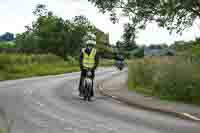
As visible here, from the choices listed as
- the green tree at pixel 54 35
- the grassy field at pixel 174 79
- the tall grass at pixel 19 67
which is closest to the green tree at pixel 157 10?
the grassy field at pixel 174 79

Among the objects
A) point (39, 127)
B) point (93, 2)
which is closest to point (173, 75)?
point (93, 2)

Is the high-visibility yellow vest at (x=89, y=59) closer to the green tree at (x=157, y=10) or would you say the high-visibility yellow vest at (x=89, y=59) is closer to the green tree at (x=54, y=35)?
the green tree at (x=157, y=10)

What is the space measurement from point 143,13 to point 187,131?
1289cm

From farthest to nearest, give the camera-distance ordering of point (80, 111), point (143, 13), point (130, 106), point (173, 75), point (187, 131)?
point (143, 13), point (173, 75), point (130, 106), point (80, 111), point (187, 131)

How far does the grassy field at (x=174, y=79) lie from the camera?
15641mm

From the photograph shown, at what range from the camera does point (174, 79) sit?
16.8 metres

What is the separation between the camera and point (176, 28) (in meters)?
22.2

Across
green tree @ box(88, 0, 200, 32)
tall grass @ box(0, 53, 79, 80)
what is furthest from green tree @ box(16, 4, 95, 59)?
green tree @ box(88, 0, 200, 32)

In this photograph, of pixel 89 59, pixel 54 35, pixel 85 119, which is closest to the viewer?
pixel 85 119

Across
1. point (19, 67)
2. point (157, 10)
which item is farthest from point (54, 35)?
point (157, 10)

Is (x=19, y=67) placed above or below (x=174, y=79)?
below

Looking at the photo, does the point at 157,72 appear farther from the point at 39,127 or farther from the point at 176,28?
the point at 39,127

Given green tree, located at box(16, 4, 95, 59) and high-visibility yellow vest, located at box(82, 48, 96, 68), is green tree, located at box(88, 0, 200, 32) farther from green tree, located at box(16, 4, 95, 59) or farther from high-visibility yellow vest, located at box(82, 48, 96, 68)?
green tree, located at box(16, 4, 95, 59)

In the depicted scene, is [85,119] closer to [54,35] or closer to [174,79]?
[174,79]
